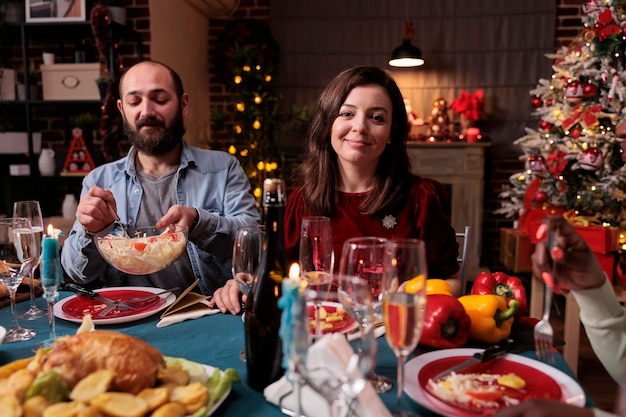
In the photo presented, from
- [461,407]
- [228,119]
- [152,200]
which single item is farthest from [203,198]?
[228,119]

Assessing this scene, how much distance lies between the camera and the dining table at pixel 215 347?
2.73 ft

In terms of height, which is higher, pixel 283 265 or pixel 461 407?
pixel 283 265

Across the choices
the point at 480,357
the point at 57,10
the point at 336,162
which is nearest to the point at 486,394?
the point at 480,357

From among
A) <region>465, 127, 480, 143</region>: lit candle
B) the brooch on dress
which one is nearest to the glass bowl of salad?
the brooch on dress

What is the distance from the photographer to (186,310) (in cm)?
128

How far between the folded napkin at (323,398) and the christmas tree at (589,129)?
122 inches

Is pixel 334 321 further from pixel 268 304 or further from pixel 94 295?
pixel 94 295

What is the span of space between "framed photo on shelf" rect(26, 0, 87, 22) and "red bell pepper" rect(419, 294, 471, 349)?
300cm

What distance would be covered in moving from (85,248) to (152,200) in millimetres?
434

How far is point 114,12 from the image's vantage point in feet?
10.9

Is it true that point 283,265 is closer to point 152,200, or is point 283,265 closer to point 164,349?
point 164,349

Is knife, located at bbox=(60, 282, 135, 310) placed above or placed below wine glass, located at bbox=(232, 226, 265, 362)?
below

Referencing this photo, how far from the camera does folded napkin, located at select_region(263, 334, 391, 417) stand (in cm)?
68

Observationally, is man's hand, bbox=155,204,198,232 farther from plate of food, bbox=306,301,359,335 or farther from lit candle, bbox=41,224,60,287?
plate of food, bbox=306,301,359,335
